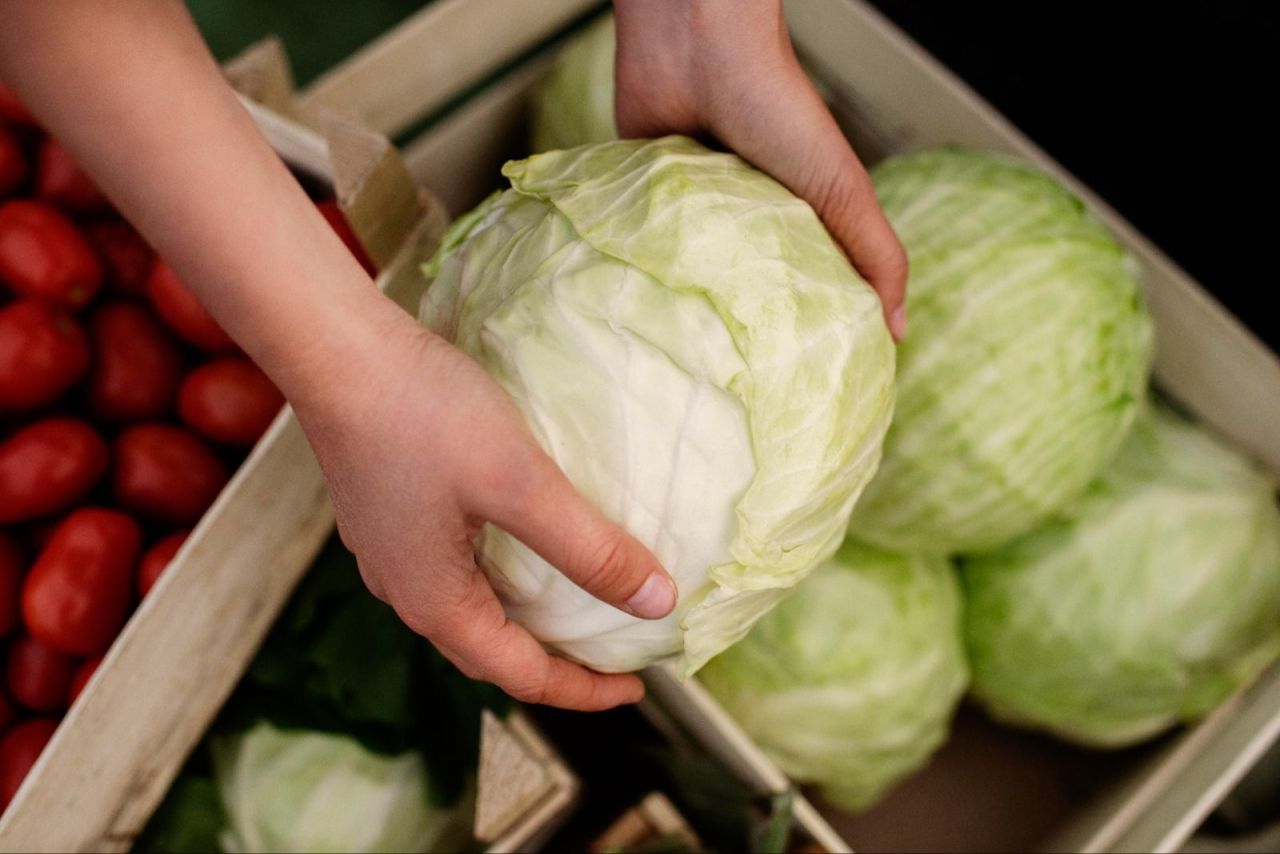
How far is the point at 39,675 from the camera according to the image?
1037mm

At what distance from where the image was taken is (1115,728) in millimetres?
1248

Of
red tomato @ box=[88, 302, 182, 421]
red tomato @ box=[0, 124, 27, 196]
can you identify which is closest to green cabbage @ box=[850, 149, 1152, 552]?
red tomato @ box=[88, 302, 182, 421]

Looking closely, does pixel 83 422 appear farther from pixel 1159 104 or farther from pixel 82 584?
pixel 1159 104

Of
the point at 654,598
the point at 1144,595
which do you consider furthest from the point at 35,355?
the point at 1144,595

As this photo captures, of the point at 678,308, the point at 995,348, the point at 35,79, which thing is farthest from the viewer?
the point at 995,348

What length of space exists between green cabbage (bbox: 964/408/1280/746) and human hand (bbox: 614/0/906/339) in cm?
55

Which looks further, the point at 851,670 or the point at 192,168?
the point at 851,670

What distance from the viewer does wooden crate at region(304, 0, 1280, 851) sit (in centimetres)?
111

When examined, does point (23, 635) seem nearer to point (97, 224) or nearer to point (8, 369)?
point (8, 369)

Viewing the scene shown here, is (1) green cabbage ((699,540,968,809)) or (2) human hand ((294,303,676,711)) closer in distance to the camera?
(2) human hand ((294,303,676,711))

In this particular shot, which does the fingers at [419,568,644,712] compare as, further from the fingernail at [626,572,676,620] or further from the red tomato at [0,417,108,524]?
the red tomato at [0,417,108,524]

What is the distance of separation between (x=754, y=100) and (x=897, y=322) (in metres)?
0.27

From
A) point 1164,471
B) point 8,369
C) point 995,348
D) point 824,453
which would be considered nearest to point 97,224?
point 8,369

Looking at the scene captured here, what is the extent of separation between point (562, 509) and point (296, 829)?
0.70 m
